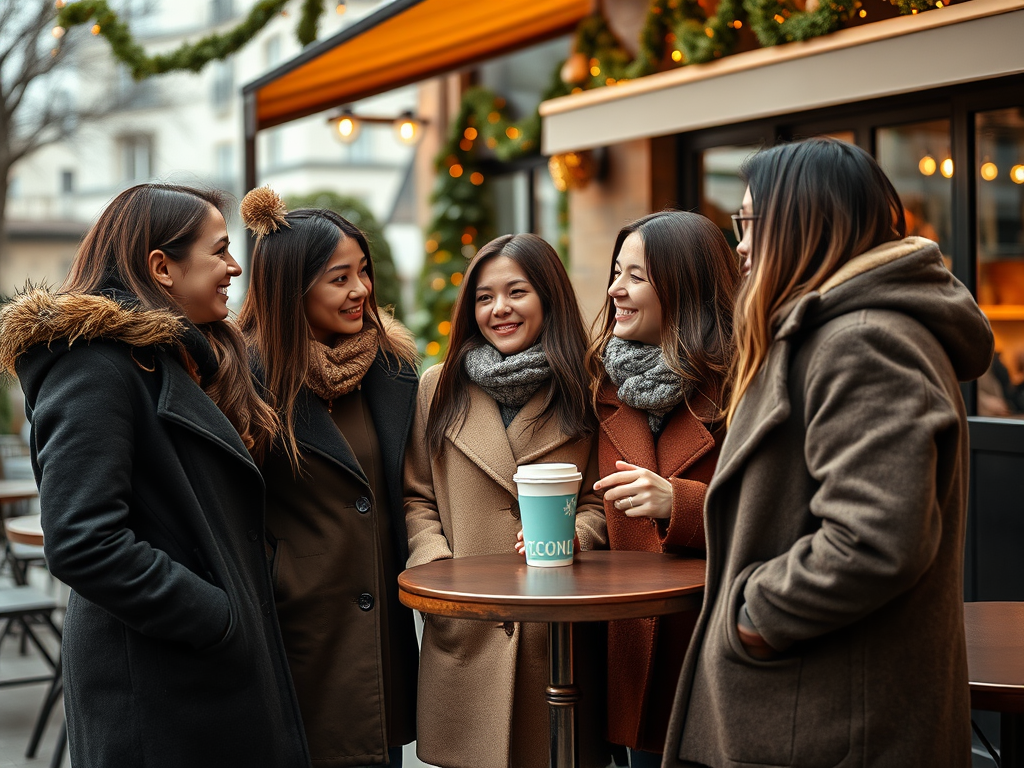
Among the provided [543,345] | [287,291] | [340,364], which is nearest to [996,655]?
[543,345]

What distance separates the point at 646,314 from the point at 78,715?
1565mm

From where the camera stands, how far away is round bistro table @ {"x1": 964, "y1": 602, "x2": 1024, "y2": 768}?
206 centimetres

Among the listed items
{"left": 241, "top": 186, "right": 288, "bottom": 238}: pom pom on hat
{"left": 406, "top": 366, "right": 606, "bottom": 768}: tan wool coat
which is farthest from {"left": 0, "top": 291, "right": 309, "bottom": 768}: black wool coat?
{"left": 241, "top": 186, "right": 288, "bottom": 238}: pom pom on hat

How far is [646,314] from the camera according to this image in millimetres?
2678

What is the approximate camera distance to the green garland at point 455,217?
8.91m

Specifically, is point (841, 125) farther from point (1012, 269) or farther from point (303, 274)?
point (303, 274)

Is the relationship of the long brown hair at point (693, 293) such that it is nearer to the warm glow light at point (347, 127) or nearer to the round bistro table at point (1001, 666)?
the round bistro table at point (1001, 666)

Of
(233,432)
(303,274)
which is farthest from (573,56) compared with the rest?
(233,432)

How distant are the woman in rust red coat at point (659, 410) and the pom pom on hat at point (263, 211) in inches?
35.6

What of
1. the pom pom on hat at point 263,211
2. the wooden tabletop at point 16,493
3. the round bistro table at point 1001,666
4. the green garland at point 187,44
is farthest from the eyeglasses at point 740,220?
the green garland at point 187,44

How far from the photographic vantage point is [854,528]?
5.55 feet

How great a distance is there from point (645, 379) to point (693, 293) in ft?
0.85

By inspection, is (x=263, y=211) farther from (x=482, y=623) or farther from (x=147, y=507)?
(x=482, y=623)

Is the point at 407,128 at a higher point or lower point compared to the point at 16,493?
higher
